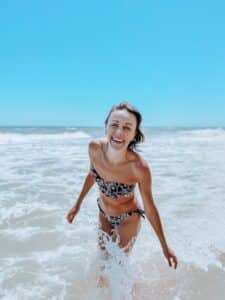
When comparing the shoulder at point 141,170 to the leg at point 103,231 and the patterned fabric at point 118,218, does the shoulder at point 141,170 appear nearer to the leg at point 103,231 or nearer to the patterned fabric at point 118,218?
the patterned fabric at point 118,218

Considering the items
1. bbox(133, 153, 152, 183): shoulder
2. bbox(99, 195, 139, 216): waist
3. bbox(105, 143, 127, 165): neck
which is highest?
bbox(105, 143, 127, 165): neck

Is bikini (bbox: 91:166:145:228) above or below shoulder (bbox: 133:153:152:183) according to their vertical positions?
below

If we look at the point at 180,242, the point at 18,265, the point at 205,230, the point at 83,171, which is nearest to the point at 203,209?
the point at 205,230

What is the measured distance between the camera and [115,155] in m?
2.48

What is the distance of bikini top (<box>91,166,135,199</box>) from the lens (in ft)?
8.31

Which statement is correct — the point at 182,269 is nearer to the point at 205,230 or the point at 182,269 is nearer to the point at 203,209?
the point at 205,230

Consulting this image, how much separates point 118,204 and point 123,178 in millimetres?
299

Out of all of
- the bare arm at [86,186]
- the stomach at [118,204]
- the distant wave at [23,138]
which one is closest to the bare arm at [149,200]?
the stomach at [118,204]

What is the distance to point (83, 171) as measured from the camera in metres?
8.05

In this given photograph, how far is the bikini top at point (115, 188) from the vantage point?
2.53 metres

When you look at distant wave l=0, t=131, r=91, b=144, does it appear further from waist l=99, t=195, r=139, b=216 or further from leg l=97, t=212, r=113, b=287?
waist l=99, t=195, r=139, b=216

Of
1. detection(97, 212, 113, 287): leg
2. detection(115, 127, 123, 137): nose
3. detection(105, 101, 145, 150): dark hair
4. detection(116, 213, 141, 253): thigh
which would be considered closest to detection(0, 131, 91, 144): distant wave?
detection(97, 212, 113, 287): leg

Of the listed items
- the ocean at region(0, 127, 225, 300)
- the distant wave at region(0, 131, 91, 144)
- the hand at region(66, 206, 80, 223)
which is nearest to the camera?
the ocean at region(0, 127, 225, 300)

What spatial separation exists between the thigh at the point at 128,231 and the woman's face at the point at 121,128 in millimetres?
748
